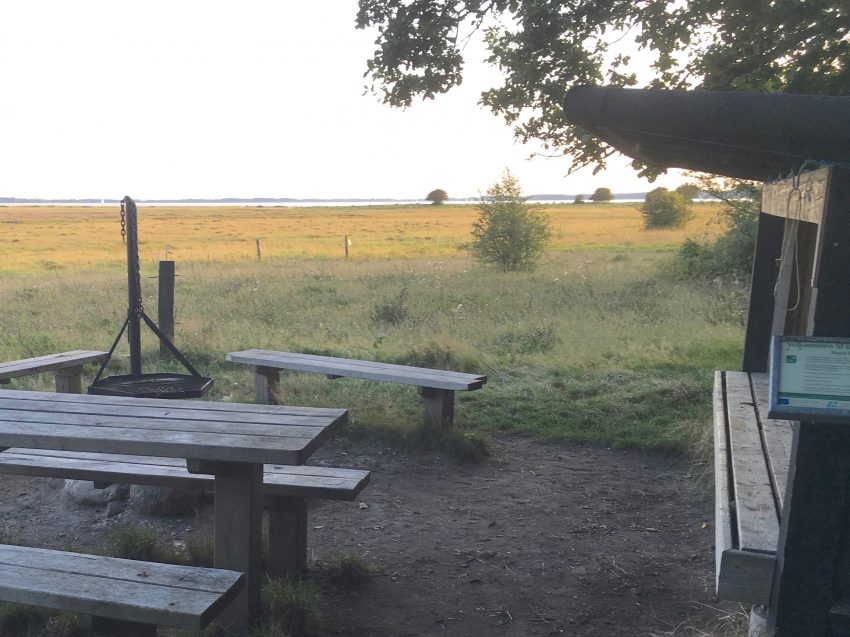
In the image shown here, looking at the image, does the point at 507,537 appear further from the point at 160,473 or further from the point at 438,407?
the point at 160,473

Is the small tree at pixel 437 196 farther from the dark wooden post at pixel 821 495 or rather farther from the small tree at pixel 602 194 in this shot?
the dark wooden post at pixel 821 495

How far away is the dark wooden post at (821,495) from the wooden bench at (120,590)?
1683 millimetres

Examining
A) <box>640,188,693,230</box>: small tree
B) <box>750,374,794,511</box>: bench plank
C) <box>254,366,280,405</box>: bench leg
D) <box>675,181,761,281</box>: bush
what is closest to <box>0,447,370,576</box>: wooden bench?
<box>750,374,794,511</box>: bench plank

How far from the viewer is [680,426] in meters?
6.05

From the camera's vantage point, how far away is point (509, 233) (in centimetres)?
2277

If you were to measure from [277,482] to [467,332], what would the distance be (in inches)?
276

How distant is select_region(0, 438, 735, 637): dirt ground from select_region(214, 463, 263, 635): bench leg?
0.41 metres

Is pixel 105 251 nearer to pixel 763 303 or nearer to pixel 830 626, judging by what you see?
pixel 763 303

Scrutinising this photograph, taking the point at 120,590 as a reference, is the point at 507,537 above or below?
below

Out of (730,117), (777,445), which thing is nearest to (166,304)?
(777,445)

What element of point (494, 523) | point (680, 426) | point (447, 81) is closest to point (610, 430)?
point (680, 426)

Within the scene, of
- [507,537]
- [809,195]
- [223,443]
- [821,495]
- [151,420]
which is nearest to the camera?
[821,495]

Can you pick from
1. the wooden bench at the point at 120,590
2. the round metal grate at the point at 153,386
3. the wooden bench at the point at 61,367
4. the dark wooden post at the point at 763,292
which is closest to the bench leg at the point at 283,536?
the wooden bench at the point at 120,590

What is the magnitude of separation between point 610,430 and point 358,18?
3844 mm
